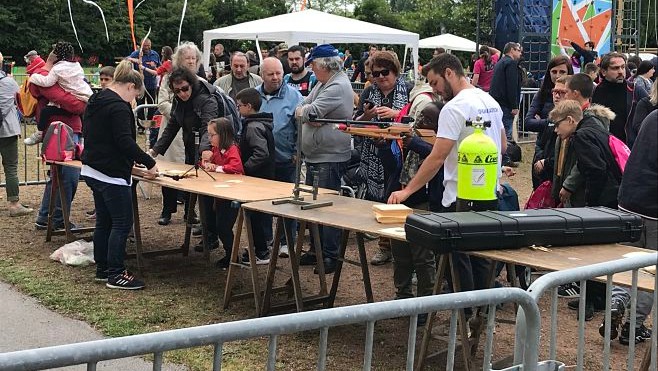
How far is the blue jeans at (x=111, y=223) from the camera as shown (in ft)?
22.7

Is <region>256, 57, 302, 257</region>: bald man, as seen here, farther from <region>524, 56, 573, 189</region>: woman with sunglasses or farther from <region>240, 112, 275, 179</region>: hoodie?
<region>524, 56, 573, 189</region>: woman with sunglasses

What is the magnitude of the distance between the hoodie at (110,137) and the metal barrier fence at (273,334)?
434 cm

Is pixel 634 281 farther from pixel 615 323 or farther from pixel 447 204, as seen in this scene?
pixel 615 323

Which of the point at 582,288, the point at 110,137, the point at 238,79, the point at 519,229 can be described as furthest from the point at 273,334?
the point at 238,79

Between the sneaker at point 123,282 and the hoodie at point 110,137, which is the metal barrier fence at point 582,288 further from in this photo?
the sneaker at point 123,282

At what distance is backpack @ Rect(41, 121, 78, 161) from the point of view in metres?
8.25

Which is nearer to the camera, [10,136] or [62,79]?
[62,79]

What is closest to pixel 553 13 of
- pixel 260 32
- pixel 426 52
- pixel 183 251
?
pixel 260 32

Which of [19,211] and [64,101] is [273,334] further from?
[19,211]

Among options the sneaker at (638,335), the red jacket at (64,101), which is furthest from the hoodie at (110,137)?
the sneaker at (638,335)

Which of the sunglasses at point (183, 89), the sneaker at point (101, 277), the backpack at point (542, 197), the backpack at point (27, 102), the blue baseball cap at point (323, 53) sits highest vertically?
the blue baseball cap at point (323, 53)

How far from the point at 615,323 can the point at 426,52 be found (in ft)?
150

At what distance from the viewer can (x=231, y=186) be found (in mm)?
A: 6980

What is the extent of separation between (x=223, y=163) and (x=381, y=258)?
1715mm
